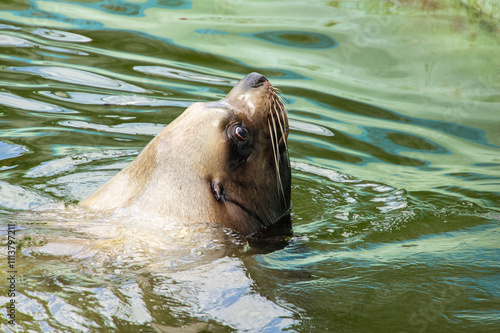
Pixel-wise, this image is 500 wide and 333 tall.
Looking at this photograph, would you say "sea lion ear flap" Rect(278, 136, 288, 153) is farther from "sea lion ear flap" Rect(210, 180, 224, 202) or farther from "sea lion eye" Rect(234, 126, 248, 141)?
"sea lion ear flap" Rect(210, 180, 224, 202)

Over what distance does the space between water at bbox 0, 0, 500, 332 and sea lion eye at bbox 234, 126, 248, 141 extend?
648 mm

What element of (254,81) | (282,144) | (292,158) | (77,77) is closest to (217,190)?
(282,144)

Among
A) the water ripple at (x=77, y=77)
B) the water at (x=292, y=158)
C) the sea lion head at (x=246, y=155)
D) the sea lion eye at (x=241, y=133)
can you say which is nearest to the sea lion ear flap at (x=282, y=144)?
the sea lion head at (x=246, y=155)

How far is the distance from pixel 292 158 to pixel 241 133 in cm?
198

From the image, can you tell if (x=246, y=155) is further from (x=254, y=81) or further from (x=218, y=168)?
(x=254, y=81)

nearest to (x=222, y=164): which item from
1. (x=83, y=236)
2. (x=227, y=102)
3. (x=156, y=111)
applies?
(x=227, y=102)

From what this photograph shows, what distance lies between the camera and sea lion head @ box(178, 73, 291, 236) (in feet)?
13.6

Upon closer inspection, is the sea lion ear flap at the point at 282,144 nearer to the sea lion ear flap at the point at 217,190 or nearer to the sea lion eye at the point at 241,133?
the sea lion eye at the point at 241,133

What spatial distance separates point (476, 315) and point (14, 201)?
319 centimetres

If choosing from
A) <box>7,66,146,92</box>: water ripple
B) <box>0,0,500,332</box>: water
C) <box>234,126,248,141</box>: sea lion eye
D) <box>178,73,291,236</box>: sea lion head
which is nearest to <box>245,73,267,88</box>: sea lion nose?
<box>178,73,291,236</box>: sea lion head

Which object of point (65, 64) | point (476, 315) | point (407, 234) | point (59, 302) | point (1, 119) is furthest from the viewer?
point (65, 64)

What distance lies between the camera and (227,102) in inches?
174

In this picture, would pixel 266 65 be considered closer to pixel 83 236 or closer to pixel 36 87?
pixel 36 87

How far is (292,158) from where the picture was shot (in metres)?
6.16
